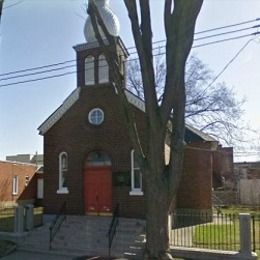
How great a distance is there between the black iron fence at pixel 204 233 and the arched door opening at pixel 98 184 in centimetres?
331

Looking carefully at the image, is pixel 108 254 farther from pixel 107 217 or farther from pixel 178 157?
pixel 178 157

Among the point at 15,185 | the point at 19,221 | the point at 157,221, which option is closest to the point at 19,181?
the point at 15,185

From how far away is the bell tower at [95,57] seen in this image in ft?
65.1

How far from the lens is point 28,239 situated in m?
16.5

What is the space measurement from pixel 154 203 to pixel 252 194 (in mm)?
29484

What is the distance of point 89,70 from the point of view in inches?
794

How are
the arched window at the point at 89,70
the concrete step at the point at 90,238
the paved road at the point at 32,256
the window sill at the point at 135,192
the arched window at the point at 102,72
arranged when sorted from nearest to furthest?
1. the paved road at the point at 32,256
2. the concrete step at the point at 90,238
3. the window sill at the point at 135,192
4. the arched window at the point at 102,72
5. the arched window at the point at 89,70

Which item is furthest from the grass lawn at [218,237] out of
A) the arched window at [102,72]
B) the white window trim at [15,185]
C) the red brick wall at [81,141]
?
the white window trim at [15,185]

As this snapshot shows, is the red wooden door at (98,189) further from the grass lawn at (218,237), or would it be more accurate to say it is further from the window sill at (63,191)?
the grass lawn at (218,237)

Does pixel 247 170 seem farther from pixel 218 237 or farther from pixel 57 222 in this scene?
pixel 57 222

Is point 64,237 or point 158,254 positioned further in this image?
point 64,237

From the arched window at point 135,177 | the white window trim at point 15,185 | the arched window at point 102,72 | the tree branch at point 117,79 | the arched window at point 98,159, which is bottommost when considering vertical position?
the white window trim at point 15,185

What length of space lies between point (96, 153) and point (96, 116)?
1.79m

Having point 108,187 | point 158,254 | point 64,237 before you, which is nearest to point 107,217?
point 108,187
